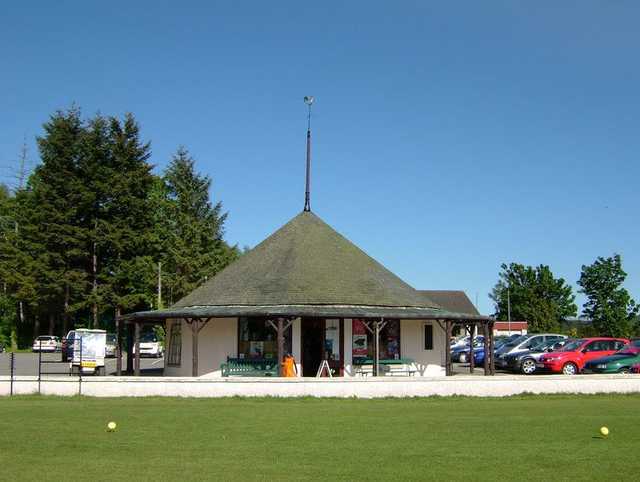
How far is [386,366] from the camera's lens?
2881 cm

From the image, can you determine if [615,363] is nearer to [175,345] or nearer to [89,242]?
[175,345]

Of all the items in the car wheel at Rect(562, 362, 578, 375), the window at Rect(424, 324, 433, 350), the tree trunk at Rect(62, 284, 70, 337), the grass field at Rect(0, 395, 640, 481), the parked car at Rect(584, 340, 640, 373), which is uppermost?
the tree trunk at Rect(62, 284, 70, 337)

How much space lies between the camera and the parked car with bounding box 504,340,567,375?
31.6 metres

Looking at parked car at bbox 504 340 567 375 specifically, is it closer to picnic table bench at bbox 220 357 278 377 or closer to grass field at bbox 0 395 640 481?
grass field at bbox 0 395 640 481

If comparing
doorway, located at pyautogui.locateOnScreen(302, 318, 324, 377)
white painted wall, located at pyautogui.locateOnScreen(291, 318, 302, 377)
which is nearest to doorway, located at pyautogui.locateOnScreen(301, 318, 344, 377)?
doorway, located at pyautogui.locateOnScreen(302, 318, 324, 377)

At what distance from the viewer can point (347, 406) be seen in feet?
65.4

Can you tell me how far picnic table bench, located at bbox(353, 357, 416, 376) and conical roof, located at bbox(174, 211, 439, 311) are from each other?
7.11 feet

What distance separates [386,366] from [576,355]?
7.57m

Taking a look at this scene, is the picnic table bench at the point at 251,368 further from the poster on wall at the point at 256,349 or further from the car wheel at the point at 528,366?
the car wheel at the point at 528,366

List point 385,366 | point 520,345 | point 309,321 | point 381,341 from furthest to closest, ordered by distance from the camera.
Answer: point 520,345 → point 381,341 → point 385,366 → point 309,321

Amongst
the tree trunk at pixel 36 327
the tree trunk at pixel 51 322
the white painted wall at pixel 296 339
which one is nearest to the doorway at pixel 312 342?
the white painted wall at pixel 296 339

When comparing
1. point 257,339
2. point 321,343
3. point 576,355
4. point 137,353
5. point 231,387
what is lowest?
point 231,387

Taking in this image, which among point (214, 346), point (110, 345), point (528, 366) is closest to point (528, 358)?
point (528, 366)

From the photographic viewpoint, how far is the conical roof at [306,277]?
95.5 feet
